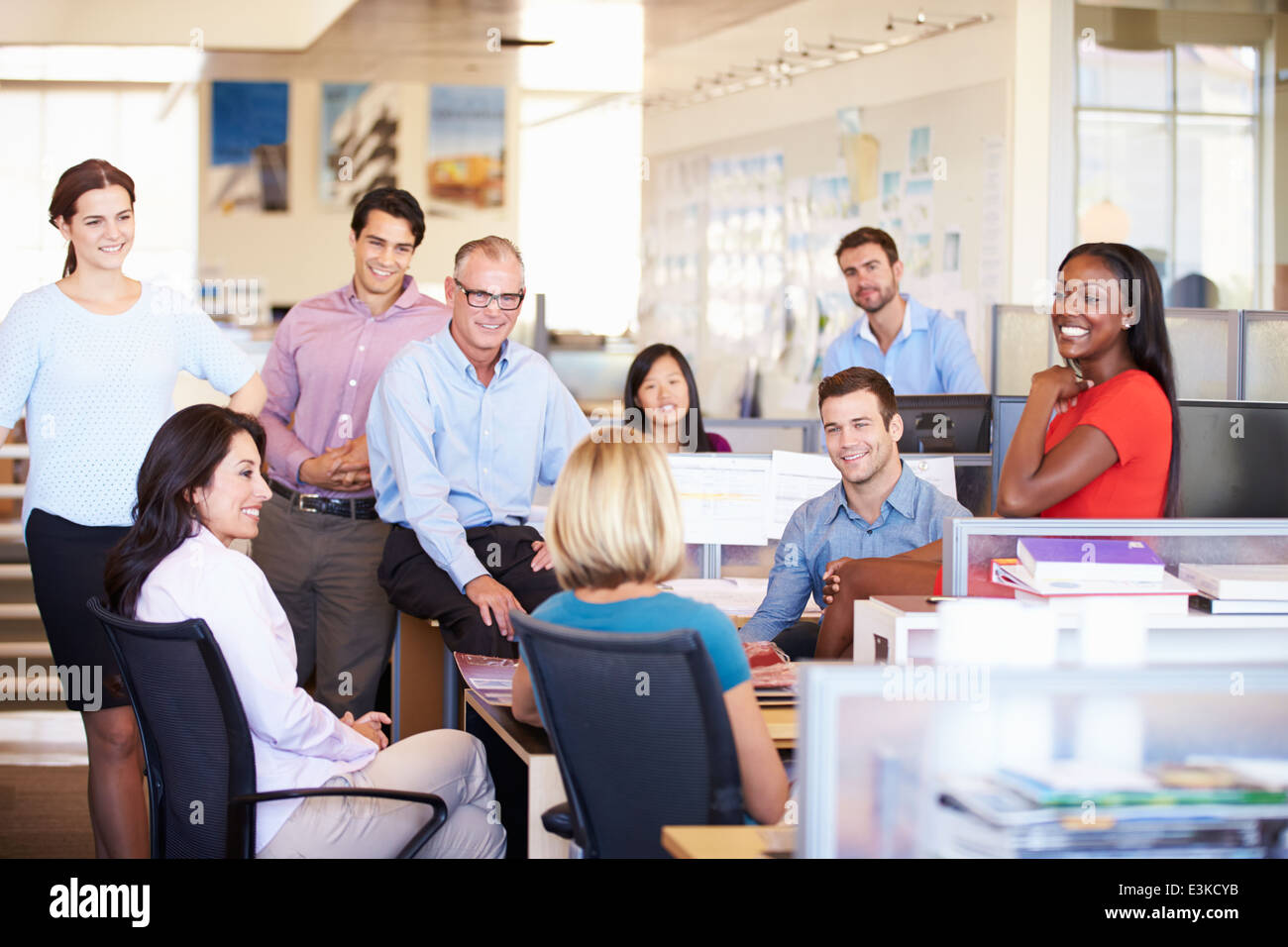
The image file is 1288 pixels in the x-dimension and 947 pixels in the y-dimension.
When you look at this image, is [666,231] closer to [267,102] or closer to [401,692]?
[267,102]

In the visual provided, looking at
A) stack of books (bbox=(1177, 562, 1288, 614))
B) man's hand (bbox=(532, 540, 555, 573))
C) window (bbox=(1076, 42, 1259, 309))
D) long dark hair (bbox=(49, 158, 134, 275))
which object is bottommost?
man's hand (bbox=(532, 540, 555, 573))

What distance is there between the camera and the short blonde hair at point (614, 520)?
189cm

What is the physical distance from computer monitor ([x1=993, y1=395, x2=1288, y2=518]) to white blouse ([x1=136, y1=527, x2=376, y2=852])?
85.9 inches

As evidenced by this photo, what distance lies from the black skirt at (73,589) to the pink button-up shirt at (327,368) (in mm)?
840

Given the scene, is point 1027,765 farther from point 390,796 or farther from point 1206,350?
point 1206,350

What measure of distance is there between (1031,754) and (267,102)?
41.7ft

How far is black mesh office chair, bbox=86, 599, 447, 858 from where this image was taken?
6.52 feet

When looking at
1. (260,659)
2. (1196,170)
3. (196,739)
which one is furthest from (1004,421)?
(1196,170)

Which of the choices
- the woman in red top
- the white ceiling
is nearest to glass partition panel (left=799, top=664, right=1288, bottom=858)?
the woman in red top

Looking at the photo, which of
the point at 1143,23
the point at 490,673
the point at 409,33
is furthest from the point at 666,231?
the point at 490,673

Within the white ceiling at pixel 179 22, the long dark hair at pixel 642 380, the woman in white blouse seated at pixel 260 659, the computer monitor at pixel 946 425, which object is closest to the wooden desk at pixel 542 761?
the woman in white blouse seated at pixel 260 659

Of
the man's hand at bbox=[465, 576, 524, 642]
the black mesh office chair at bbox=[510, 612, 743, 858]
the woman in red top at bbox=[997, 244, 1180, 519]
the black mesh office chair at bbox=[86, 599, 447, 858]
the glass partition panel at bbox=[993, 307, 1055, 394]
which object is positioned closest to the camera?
the black mesh office chair at bbox=[510, 612, 743, 858]

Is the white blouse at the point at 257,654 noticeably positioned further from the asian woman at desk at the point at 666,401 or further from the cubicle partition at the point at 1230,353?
the cubicle partition at the point at 1230,353

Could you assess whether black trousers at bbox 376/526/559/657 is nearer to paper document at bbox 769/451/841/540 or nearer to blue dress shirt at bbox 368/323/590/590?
blue dress shirt at bbox 368/323/590/590
